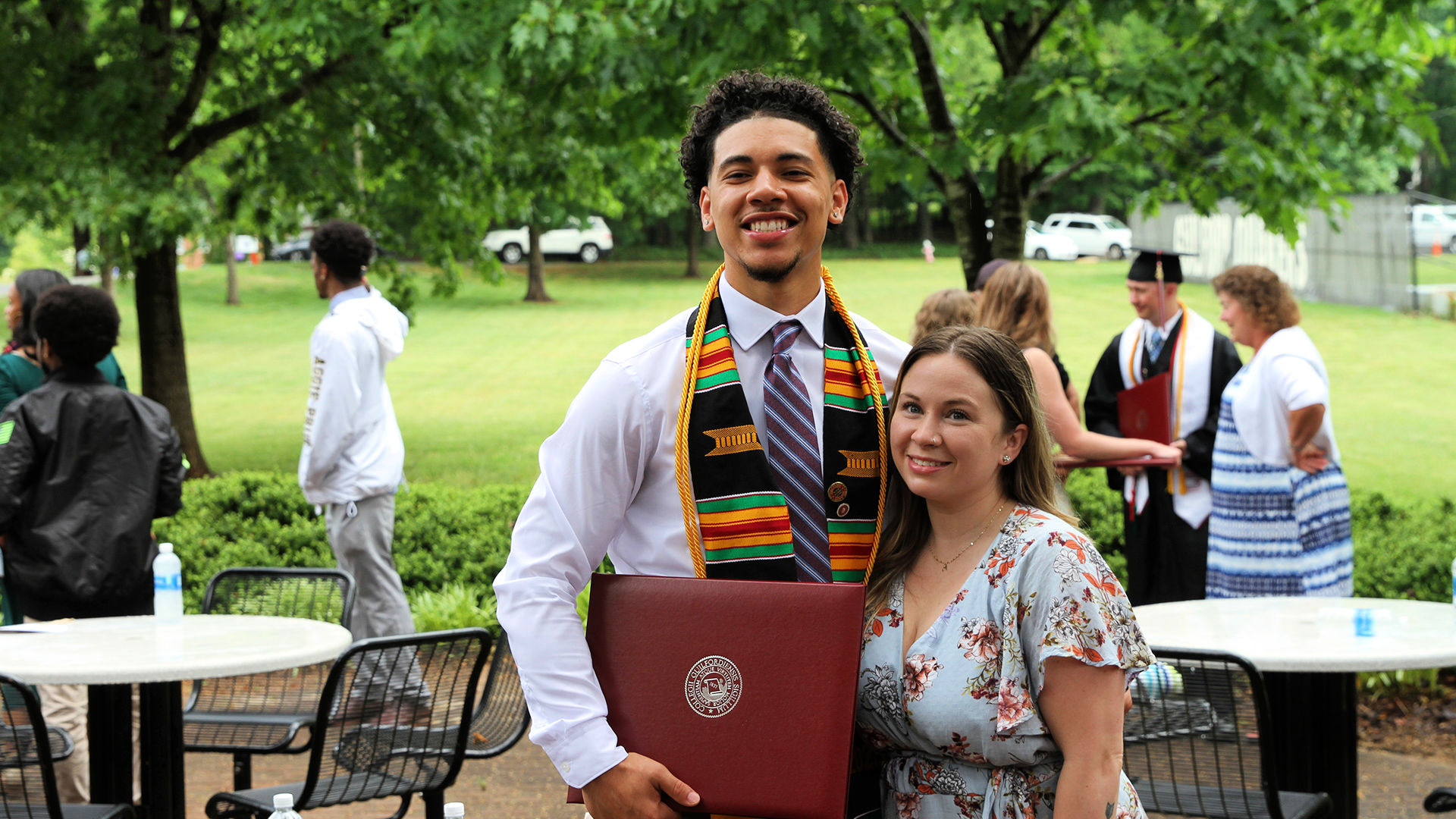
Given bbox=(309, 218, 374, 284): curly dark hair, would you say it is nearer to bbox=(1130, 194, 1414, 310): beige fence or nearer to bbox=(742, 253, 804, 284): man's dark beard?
bbox=(742, 253, 804, 284): man's dark beard

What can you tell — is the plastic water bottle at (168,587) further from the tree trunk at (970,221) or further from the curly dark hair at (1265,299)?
the tree trunk at (970,221)

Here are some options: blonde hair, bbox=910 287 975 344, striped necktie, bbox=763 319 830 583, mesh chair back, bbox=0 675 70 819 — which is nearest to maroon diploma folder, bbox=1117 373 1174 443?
blonde hair, bbox=910 287 975 344

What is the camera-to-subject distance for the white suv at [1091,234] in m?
42.3

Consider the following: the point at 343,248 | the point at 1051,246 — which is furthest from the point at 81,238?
the point at 1051,246

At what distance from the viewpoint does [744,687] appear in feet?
6.66

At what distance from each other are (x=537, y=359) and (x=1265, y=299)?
20305 millimetres

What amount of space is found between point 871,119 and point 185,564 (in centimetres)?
545

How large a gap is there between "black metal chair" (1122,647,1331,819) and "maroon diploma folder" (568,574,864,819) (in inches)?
69.0

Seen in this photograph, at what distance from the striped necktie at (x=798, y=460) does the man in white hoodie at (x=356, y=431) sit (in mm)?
4072

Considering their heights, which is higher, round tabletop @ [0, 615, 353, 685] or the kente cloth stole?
the kente cloth stole

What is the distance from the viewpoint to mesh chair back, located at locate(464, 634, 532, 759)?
4527mm

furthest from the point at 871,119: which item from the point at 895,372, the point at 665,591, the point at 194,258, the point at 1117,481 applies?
the point at 194,258

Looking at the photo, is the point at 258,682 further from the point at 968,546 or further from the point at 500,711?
the point at 968,546

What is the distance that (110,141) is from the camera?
32.1 feet
